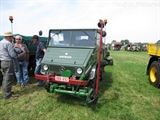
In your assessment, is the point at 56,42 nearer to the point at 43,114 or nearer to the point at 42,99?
the point at 42,99

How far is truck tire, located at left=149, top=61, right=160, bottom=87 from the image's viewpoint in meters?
5.74

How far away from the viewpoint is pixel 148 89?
225 inches

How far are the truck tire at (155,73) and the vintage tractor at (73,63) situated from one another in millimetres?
2532

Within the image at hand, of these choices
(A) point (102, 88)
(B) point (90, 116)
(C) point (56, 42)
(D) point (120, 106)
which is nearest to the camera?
(B) point (90, 116)

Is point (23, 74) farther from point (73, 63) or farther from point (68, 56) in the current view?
point (73, 63)

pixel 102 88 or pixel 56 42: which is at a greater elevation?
pixel 56 42

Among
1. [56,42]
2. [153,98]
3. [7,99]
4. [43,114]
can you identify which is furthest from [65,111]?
[153,98]

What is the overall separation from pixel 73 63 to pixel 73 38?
3.41 feet

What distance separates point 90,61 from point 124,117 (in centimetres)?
163

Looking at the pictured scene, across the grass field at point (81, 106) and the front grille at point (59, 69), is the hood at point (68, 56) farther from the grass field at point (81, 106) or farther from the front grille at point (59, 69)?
the grass field at point (81, 106)

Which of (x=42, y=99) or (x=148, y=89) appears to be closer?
(x=42, y=99)

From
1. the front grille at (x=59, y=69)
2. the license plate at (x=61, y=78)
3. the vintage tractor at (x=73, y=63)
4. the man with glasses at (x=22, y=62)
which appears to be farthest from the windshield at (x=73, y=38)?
the license plate at (x=61, y=78)

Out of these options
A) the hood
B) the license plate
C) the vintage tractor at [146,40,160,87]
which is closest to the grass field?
the vintage tractor at [146,40,160,87]

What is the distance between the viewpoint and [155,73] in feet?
20.8
